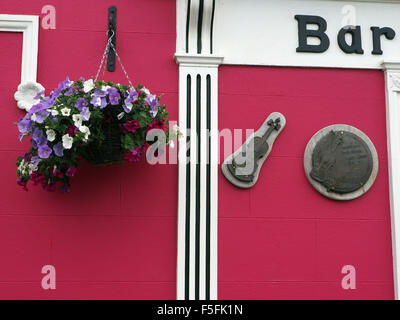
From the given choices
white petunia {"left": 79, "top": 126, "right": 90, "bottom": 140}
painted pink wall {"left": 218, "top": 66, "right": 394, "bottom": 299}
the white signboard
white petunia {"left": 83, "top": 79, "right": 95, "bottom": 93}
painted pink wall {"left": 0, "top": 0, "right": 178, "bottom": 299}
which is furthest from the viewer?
the white signboard

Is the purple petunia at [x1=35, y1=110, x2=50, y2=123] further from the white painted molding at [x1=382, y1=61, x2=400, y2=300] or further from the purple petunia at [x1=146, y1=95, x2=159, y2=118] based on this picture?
the white painted molding at [x1=382, y1=61, x2=400, y2=300]

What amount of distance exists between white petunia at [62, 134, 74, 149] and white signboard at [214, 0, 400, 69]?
3.92ft

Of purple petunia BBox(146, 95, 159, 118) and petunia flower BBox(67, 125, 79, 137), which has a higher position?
purple petunia BBox(146, 95, 159, 118)

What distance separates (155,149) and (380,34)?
1.73 m

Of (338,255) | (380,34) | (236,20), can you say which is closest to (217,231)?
(338,255)

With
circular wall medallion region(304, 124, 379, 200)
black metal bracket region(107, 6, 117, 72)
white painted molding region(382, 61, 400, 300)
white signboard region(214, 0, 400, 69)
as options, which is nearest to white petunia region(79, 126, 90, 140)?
black metal bracket region(107, 6, 117, 72)

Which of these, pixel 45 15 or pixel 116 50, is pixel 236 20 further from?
pixel 45 15

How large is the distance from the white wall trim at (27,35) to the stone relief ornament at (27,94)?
51 mm

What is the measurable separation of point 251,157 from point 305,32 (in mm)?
929

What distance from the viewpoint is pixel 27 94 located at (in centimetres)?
331

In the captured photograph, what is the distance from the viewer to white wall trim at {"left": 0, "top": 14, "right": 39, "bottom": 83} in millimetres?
3344

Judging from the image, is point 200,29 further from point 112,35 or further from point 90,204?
point 90,204

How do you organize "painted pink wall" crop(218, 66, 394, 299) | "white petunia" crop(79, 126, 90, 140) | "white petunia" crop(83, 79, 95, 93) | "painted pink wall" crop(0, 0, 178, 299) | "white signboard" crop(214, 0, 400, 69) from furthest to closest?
"white signboard" crop(214, 0, 400, 69) < "painted pink wall" crop(218, 66, 394, 299) < "painted pink wall" crop(0, 0, 178, 299) < "white petunia" crop(83, 79, 95, 93) < "white petunia" crop(79, 126, 90, 140)

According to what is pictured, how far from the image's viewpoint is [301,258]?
3416 mm
